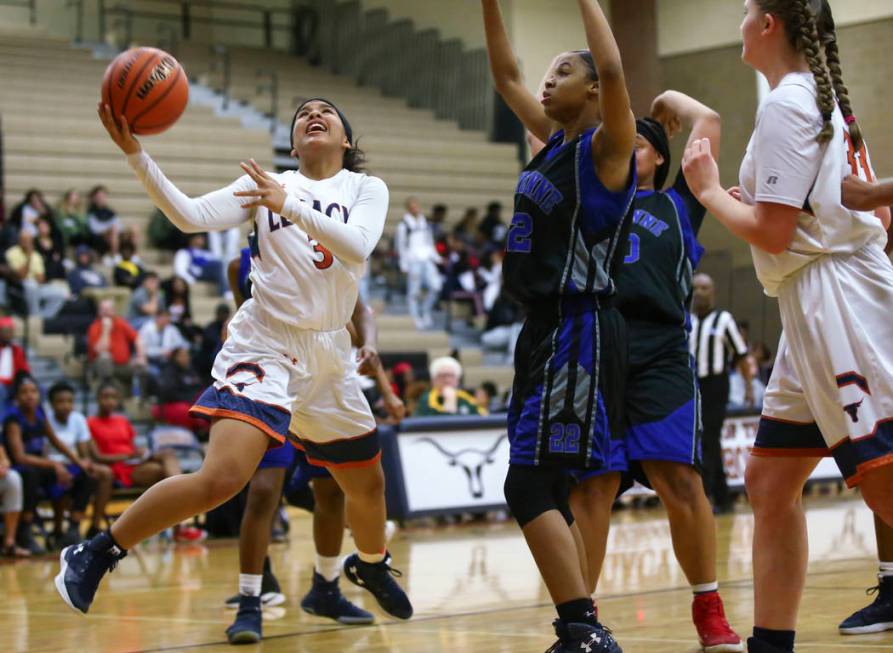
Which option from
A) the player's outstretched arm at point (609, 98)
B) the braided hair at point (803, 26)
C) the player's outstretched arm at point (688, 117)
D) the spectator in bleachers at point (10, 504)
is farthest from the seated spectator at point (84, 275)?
the braided hair at point (803, 26)

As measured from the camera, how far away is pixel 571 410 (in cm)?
419

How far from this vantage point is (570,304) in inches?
171

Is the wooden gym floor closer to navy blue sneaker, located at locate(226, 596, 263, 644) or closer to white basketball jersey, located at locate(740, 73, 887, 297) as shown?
navy blue sneaker, located at locate(226, 596, 263, 644)

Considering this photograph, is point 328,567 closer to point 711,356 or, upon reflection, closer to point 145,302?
point 711,356

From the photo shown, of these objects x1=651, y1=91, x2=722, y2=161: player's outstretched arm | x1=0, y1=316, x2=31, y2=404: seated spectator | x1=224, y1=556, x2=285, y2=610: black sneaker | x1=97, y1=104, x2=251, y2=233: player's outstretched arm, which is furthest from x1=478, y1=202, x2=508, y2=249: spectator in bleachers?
x1=97, y1=104, x2=251, y2=233: player's outstretched arm

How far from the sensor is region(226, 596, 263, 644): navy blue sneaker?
18.4 feet

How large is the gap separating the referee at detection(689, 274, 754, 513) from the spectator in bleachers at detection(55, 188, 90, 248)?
7888mm

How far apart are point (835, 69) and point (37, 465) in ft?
25.7

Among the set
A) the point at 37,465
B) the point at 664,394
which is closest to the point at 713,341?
the point at 37,465

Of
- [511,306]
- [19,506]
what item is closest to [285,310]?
[19,506]

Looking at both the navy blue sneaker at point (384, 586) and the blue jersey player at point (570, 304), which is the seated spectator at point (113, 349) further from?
the blue jersey player at point (570, 304)

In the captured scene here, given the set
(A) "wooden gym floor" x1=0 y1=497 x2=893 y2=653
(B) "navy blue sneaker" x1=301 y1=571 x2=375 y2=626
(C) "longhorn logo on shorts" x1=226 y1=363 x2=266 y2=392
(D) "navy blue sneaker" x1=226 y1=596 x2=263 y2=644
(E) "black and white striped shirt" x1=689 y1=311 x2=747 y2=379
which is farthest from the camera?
(E) "black and white striped shirt" x1=689 y1=311 x2=747 y2=379

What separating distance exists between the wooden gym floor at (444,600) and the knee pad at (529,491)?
1062 millimetres

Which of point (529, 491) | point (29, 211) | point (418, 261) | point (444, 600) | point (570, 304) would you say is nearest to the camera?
point (529, 491)
